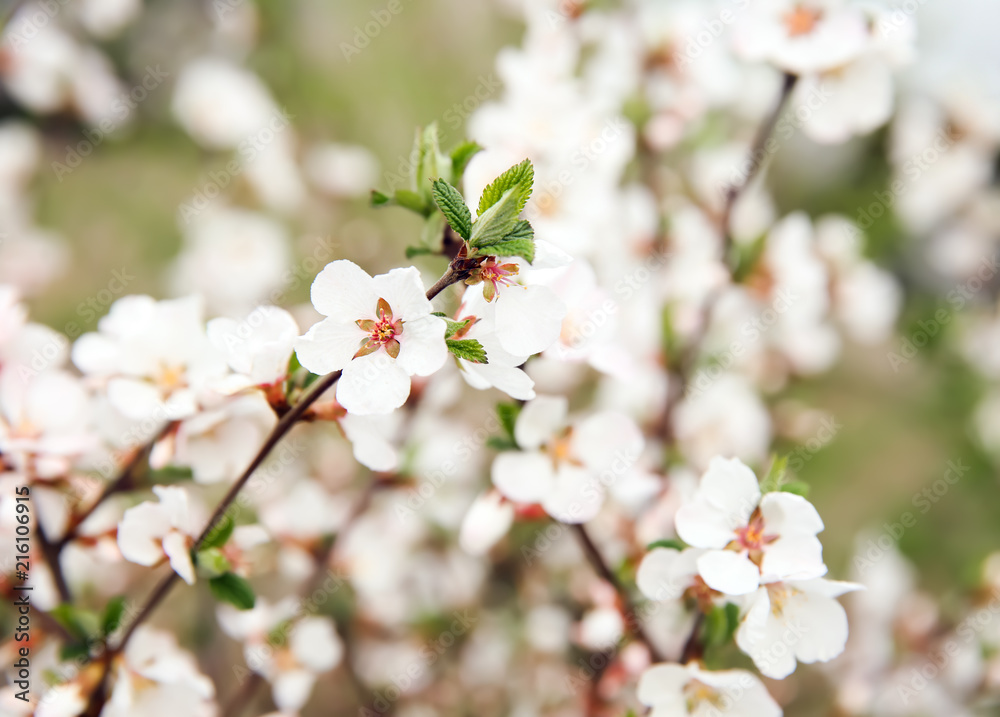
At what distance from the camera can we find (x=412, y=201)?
68cm

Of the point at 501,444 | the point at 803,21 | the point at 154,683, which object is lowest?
the point at 154,683

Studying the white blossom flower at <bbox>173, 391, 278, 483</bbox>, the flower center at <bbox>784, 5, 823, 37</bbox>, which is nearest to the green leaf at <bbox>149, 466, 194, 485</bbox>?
the white blossom flower at <bbox>173, 391, 278, 483</bbox>

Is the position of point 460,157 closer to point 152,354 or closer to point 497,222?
point 497,222

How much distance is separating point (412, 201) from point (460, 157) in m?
0.07

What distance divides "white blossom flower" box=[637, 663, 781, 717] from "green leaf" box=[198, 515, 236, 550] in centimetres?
42

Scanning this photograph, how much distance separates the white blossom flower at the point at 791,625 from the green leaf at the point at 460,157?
1.58 ft

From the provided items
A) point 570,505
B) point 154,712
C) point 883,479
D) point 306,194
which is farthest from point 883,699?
point 306,194

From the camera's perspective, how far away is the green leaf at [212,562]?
0.66 meters

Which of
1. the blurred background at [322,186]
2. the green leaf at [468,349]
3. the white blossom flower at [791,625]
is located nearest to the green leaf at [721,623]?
the white blossom flower at [791,625]

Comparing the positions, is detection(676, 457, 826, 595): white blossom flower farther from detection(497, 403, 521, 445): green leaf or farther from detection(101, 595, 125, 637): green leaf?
detection(101, 595, 125, 637): green leaf

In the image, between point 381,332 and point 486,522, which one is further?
point 486,522

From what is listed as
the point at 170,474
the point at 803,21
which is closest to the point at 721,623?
the point at 170,474

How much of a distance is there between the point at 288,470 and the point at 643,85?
40.7 inches

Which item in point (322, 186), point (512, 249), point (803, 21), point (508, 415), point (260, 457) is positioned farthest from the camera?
point (322, 186)
